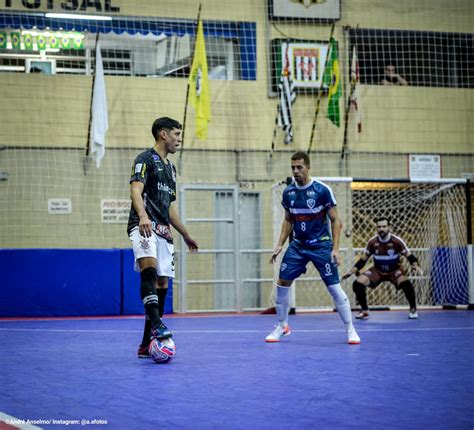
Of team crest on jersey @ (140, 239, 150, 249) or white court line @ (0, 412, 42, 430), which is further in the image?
team crest on jersey @ (140, 239, 150, 249)

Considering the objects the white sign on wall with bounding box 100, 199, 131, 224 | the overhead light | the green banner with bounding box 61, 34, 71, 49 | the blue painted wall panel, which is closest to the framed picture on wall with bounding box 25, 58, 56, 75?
the green banner with bounding box 61, 34, 71, 49

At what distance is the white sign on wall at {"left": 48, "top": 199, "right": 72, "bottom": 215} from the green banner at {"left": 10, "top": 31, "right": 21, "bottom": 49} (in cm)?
341

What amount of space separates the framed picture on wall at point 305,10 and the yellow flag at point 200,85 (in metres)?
2.67

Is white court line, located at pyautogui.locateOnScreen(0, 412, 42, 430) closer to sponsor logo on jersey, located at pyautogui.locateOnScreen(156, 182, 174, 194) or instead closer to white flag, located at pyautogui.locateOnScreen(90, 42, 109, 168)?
sponsor logo on jersey, located at pyautogui.locateOnScreen(156, 182, 174, 194)

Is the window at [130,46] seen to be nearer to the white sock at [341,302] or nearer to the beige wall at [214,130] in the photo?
the beige wall at [214,130]

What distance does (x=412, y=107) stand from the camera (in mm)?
22062

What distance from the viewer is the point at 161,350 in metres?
7.92

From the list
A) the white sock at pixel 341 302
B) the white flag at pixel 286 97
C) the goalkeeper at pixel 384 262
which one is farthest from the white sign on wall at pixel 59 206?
the white sock at pixel 341 302

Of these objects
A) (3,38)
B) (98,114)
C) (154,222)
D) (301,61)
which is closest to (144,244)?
(154,222)

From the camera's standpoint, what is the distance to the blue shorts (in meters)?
10.5

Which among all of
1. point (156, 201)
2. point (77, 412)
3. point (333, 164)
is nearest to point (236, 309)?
point (333, 164)

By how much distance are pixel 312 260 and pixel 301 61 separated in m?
11.5

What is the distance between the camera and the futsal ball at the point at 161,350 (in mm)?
7926

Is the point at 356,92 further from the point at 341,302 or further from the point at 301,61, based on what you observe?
the point at 341,302
